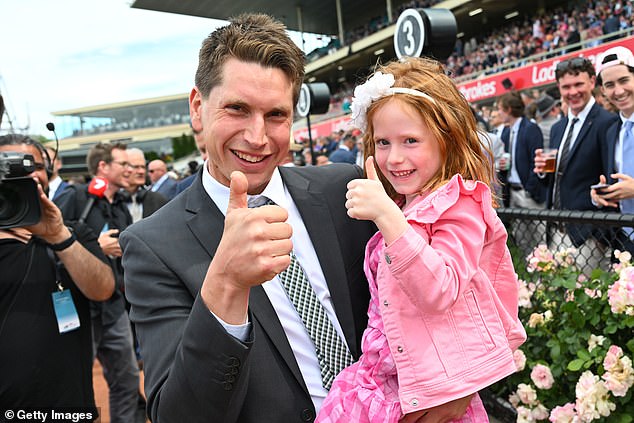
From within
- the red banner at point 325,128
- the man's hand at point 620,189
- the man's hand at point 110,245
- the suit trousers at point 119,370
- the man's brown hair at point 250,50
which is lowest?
the suit trousers at point 119,370

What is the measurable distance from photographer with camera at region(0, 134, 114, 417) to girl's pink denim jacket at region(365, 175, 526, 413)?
155 cm

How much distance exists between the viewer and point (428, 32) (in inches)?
154

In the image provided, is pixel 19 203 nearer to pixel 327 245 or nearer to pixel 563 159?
pixel 327 245

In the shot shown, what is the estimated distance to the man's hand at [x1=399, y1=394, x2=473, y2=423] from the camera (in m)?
1.51

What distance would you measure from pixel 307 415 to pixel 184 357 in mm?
443

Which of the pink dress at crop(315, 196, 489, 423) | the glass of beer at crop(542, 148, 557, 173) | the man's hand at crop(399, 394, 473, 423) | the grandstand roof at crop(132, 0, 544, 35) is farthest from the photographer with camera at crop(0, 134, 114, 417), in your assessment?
the grandstand roof at crop(132, 0, 544, 35)

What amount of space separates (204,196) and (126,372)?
9.70 feet

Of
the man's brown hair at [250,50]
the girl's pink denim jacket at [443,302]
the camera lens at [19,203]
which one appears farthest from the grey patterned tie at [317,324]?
the camera lens at [19,203]

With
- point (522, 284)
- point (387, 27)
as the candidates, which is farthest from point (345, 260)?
point (387, 27)

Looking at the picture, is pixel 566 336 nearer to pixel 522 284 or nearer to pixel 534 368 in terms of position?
pixel 534 368

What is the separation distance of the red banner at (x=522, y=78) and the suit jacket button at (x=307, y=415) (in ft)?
45.7

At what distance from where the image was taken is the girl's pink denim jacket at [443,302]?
4.53 ft

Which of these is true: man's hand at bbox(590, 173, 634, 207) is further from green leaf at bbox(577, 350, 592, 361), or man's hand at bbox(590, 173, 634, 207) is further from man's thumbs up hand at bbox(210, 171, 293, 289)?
man's thumbs up hand at bbox(210, 171, 293, 289)

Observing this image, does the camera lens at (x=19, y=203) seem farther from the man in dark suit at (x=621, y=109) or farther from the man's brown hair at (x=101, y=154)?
the man in dark suit at (x=621, y=109)
